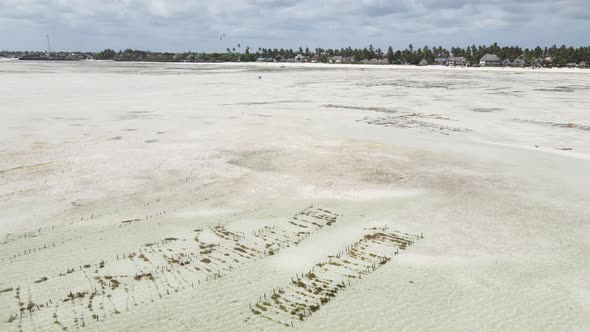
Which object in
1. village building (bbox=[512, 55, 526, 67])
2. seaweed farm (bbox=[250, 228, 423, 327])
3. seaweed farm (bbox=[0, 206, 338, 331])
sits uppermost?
village building (bbox=[512, 55, 526, 67])

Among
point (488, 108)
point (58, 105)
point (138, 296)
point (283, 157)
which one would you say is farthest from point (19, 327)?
point (488, 108)

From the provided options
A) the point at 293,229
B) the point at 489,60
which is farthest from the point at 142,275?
the point at 489,60

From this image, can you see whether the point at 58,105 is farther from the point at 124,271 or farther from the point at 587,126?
the point at 587,126

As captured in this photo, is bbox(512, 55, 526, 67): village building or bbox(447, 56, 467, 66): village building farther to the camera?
bbox(447, 56, 467, 66): village building

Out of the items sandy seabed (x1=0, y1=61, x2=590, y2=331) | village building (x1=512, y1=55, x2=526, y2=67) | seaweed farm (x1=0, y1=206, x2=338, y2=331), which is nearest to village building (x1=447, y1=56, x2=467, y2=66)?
village building (x1=512, y1=55, x2=526, y2=67)

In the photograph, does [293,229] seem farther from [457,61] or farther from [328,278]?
[457,61]

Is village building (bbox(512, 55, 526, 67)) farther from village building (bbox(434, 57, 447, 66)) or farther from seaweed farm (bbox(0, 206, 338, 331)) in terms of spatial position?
seaweed farm (bbox(0, 206, 338, 331))

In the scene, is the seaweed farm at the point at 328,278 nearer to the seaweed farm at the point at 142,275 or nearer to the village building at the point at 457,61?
the seaweed farm at the point at 142,275

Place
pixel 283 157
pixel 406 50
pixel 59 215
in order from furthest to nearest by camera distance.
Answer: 1. pixel 406 50
2. pixel 283 157
3. pixel 59 215

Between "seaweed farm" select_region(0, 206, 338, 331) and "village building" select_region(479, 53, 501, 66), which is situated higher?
"village building" select_region(479, 53, 501, 66)
